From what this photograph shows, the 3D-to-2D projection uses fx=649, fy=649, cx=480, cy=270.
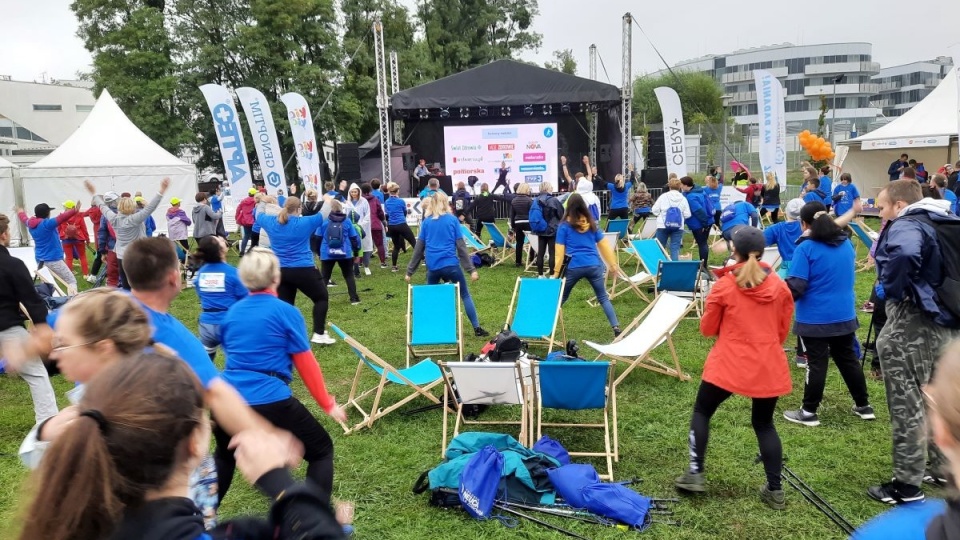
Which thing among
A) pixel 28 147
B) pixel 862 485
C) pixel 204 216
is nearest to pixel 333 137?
pixel 204 216

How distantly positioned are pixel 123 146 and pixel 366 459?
17.1 meters

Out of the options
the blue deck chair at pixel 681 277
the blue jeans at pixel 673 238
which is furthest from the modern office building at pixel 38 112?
the blue deck chair at pixel 681 277

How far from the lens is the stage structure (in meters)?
18.3

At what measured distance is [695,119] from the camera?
150 feet

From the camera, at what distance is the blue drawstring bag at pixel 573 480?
366 centimetres

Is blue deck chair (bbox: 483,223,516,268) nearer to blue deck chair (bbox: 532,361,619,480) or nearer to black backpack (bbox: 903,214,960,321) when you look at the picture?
blue deck chair (bbox: 532,361,619,480)

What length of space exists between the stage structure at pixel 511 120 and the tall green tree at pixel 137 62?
12.9 m

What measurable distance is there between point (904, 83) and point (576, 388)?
97.3m

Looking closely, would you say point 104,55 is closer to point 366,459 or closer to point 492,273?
point 492,273

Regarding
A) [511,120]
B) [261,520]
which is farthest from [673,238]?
[511,120]

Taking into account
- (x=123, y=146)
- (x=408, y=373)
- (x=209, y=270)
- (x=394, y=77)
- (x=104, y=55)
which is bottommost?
(x=408, y=373)

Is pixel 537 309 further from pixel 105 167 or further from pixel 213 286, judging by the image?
pixel 105 167

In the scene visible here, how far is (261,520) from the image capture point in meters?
1.34

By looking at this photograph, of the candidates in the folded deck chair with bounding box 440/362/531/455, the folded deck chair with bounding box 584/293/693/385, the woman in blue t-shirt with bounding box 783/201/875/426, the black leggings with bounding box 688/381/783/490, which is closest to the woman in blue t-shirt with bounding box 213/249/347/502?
the folded deck chair with bounding box 440/362/531/455
